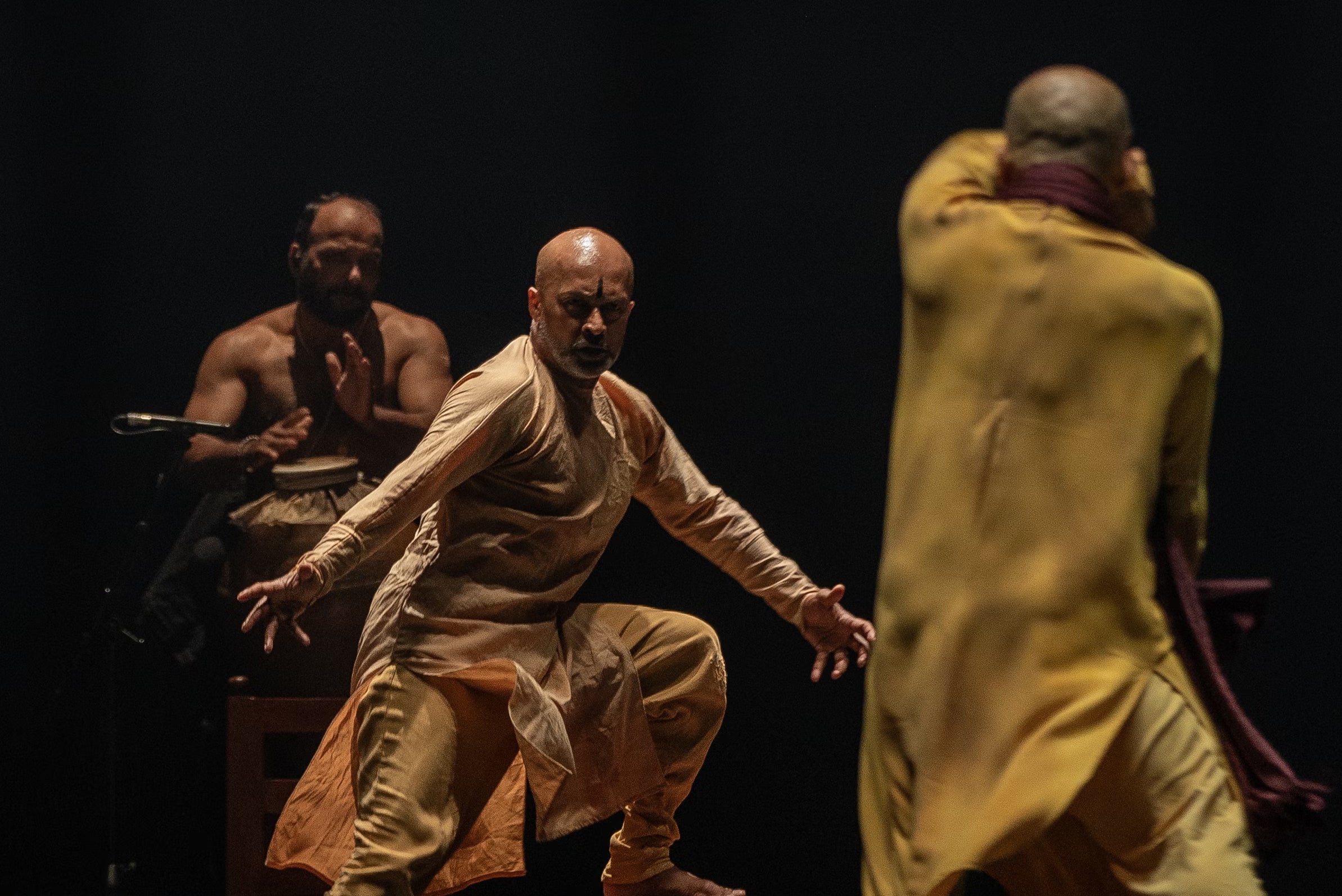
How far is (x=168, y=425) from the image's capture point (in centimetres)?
489

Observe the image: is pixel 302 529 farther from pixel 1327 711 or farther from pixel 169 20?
pixel 1327 711

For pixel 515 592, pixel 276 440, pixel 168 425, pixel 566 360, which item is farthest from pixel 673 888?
pixel 168 425

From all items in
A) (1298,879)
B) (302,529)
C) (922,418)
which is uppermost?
(922,418)

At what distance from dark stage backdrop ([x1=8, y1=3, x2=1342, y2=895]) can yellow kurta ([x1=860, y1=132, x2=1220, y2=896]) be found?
2.29m

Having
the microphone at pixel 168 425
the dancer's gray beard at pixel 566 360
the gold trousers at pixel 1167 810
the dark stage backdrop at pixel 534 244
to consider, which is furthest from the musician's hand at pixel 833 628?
the microphone at pixel 168 425

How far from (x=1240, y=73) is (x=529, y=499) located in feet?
8.14

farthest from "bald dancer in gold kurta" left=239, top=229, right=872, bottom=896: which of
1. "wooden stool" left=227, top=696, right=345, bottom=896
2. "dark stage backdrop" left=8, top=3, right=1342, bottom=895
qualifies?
"dark stage backdrop" left=8, top=3, right=1342, bottom=895

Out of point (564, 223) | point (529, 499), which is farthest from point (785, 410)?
point (529, 499)

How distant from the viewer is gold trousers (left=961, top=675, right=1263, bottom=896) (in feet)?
8.70

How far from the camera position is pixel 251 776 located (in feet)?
14.5

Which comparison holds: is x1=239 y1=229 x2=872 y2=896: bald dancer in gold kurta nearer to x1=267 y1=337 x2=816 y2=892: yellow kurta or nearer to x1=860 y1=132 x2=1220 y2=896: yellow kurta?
x1=267 y1=337 x2=816 y2=892: yellow kurta

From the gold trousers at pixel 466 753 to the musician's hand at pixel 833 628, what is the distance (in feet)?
0.82

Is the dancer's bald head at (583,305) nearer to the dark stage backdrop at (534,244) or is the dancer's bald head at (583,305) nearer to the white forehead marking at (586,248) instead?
the white forehead marking at (586,248)

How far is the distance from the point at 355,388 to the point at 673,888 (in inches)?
63.8
